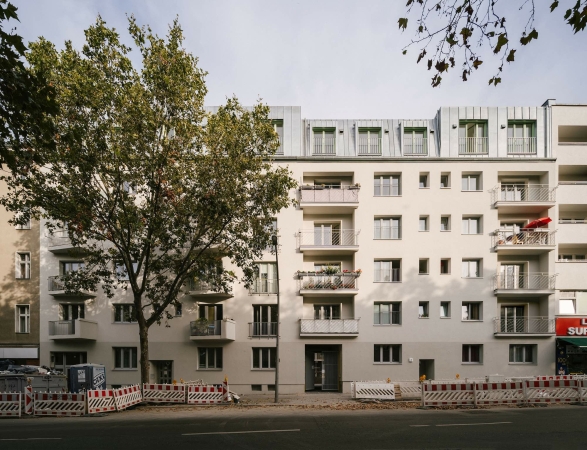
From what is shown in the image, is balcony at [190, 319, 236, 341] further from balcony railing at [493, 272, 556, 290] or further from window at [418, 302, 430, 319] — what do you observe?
balcony railing at [493, 272, 556, 290]

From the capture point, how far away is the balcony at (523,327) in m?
28.0

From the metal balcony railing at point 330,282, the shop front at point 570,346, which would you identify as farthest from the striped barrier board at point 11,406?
the shop front at point 570,346

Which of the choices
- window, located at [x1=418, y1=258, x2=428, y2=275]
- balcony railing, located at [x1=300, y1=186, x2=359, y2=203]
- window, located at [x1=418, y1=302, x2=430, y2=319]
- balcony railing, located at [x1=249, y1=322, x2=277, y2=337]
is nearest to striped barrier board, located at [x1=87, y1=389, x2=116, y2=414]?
balcony railing, located at [x1=249, y1=322, x2=277, y2=337]

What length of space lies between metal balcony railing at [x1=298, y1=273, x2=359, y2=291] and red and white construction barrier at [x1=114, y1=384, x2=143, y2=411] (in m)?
10.7

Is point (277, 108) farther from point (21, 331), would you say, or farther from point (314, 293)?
point (21, 331)

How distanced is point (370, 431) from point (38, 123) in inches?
438

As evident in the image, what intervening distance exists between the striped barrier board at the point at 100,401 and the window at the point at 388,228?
1691cm

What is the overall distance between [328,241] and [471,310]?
9.39 m

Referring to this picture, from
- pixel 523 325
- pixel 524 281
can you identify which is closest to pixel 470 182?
pixel 524 281

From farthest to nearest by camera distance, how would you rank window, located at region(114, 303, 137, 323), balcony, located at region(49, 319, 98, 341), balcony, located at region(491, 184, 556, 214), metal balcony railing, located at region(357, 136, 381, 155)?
metal balcony railing, located at region(357, 136, 381, 155) → window, located at region(114, 303, 137, 323) → balcony, located at region(491, 184, 556, 214) → balcony, located at region(49, 319, 98, 341)

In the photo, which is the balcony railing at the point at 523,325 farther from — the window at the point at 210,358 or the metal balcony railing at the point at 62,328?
the metal balcony railing at the point at 62,328

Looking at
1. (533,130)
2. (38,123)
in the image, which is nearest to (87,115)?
(38,123)

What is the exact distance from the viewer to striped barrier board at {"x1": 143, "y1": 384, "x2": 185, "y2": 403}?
21.1 m

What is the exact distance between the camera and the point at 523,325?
28.4 metres
